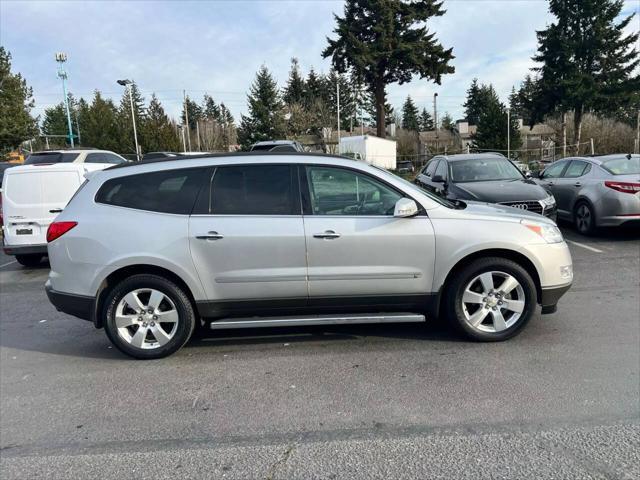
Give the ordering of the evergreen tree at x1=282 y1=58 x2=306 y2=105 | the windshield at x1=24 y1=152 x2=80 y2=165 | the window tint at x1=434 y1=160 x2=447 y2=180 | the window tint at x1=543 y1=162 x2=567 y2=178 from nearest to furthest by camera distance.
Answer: the window tint at x1=434 y1=160 x2=447 y2=180, the window tint at x1=543 y1=162 x2=567 y2=178, the windshield at x1=24 y1=152 x2=80 y2=165, the evergreen tree at x1=282 y1=58 x2=306 y2=105

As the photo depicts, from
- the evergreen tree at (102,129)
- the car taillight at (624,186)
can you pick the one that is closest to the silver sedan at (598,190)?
the car taillight at (624,186)

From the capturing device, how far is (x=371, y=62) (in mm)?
34906

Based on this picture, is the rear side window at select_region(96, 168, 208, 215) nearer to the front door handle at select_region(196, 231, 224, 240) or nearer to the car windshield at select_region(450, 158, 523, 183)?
the front door handle at select_region(196, 231, 224, 240)

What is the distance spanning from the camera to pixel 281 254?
422 cm

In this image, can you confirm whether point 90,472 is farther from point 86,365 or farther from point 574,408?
point 574,408

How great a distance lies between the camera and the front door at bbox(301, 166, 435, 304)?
167 inches

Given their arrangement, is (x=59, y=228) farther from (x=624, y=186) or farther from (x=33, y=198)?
(x=624, y=186)

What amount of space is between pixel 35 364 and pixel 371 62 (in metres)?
34.1

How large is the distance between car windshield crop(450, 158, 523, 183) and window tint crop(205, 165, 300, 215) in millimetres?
5941

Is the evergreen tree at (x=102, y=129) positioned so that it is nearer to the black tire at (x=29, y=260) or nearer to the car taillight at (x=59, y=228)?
the black tire at (x=29, y=260)

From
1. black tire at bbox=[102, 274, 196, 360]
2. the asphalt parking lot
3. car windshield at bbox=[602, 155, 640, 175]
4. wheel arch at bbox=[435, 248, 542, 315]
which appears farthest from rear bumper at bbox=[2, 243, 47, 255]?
car windshield at bbox=[602, 155, 640, 175]

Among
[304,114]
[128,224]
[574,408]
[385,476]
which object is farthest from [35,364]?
[304,114]

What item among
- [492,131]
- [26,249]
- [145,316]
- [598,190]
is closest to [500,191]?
[598,190]

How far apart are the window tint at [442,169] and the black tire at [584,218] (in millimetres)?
2650
